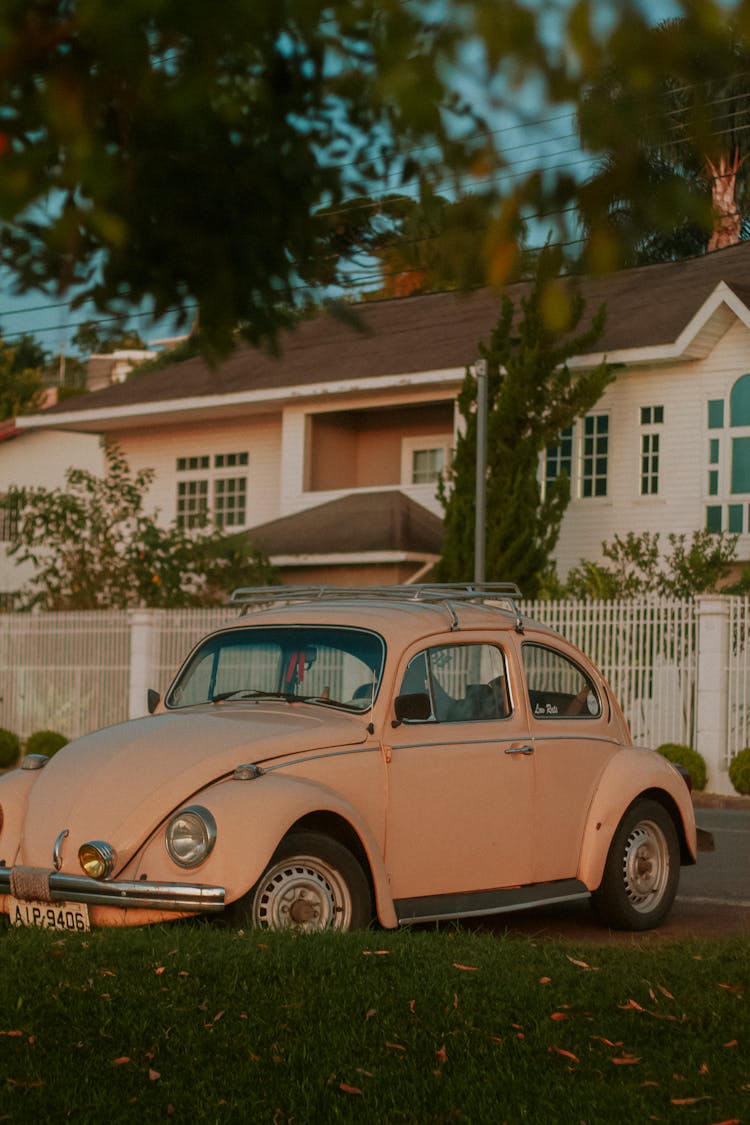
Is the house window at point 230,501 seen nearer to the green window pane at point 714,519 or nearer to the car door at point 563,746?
the green window pane at point 714,519

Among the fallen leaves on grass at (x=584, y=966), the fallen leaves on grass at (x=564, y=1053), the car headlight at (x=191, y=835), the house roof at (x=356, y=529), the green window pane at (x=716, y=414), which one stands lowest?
the fallen leaves on grass at (x=564, y=1053)

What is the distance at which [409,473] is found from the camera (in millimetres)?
31766

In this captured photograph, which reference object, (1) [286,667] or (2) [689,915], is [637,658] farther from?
(1) [286,667]

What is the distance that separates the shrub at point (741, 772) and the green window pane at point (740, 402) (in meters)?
7.72

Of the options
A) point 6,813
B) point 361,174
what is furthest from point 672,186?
point 6,813

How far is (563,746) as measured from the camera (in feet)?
31.9

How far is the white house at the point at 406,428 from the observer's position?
2680cm

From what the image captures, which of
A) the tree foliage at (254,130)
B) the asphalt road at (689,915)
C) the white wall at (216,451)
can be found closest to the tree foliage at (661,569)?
the white wall at (216,451)

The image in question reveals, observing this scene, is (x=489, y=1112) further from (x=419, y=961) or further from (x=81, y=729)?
(x=81, y=729)

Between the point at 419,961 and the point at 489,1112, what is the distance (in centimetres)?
190

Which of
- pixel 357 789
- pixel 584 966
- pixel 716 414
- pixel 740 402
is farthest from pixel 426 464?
pixel 584 966

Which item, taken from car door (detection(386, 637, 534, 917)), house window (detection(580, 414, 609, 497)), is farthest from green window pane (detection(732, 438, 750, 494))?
car door (detection(386, 637, 534, 917))

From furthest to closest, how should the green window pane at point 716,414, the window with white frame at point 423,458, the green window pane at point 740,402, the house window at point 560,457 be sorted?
the window with white frame at point 423,458
the house window at point 560,457
the green window pane at point 716,414
the green window pane at point 740,402

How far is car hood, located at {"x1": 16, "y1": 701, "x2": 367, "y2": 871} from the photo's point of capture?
8148mm
